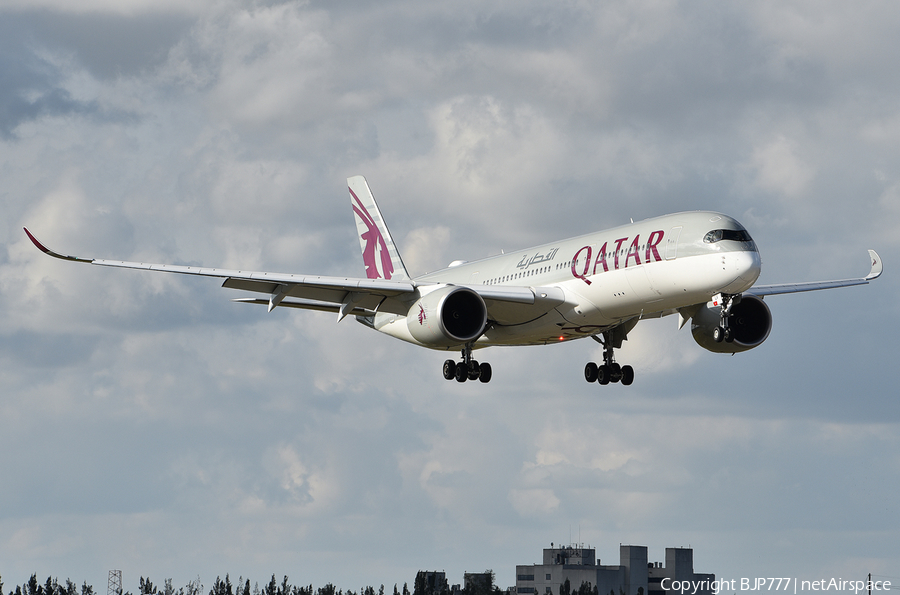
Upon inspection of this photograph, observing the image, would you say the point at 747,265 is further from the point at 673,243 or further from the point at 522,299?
the point at 522,299

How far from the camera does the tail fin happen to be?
2613 inches

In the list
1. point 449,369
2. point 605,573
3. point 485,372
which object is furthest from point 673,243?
point 605,573

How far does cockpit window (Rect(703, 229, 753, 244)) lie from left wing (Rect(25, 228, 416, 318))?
13.8m

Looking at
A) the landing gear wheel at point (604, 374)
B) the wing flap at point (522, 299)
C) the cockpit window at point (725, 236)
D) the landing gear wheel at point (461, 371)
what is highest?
the cockpit window at point (725, 236)

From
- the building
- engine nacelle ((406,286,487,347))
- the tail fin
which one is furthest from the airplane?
the building

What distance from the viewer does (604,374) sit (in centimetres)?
5641

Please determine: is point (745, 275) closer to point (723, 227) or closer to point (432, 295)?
point (723, 227)

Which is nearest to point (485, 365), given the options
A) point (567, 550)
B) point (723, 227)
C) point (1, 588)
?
point (723, 227)

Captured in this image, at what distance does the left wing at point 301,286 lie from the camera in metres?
49.6

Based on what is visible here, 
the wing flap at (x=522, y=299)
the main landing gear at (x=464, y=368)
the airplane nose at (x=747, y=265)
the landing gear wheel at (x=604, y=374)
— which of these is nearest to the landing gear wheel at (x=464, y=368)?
the main landing gear at (x=464, y=368)

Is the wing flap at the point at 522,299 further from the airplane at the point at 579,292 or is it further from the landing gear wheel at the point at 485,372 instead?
the landing gear wheel at the point at 485,372

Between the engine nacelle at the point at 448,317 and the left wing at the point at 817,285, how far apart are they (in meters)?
13.0

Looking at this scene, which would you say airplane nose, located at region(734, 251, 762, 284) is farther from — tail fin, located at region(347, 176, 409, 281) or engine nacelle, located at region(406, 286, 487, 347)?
tail fin, located at region(347, 176, 409, 281)

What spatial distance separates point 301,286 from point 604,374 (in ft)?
49.7
